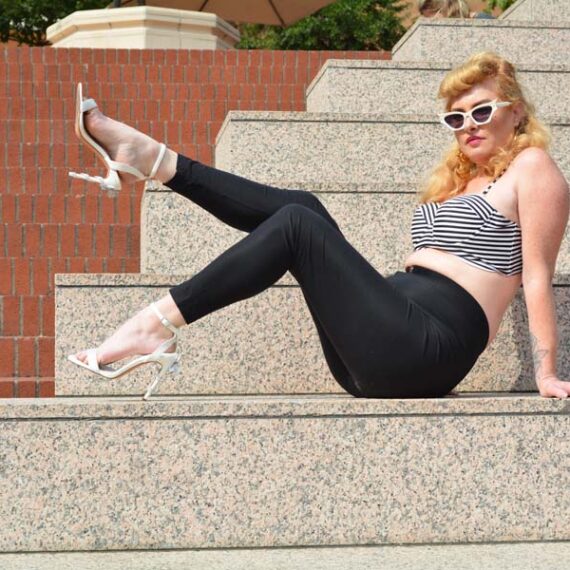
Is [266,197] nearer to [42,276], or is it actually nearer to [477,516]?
[477,516]

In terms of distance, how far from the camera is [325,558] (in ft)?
11.8

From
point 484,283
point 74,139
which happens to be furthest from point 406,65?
point 484,283

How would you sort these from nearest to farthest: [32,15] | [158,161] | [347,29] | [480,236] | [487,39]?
[158,161] < [480,236] < [487,39] < [32,15] < [347,29]

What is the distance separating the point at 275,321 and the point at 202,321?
289 millimetres

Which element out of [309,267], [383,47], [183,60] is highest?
[383,47]

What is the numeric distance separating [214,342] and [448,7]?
5267 mm

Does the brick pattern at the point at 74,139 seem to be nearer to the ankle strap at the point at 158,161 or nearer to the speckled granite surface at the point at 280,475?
the ankle strap at the point at 158,161

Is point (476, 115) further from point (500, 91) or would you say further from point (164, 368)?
point (164, 368)

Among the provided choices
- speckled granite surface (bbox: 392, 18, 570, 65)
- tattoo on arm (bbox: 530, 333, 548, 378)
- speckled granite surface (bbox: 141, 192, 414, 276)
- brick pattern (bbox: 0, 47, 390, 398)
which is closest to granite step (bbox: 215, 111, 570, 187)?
brick pattern (bbox: 0, 47, 390, 398)

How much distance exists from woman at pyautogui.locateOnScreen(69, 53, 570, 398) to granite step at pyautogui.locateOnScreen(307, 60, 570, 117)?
3.42 metres

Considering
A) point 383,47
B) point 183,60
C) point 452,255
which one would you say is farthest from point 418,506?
point 383,47

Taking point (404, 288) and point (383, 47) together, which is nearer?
point (404, 288)

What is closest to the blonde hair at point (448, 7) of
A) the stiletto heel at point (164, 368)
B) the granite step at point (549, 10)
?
the granite step at point (549, 10)

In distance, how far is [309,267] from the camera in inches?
155
